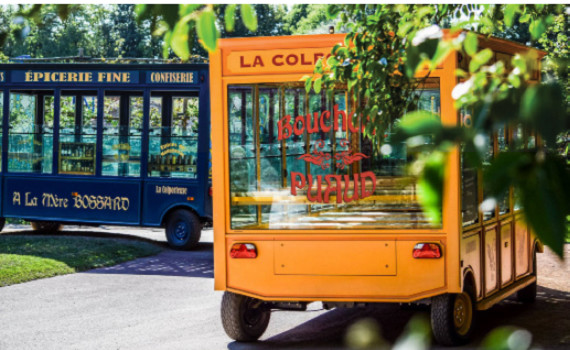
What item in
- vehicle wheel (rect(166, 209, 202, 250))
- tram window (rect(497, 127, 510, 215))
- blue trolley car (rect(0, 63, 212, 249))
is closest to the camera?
tram window (rect(497, 127, 510, 215))

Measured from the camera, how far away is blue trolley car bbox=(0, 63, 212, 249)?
16.6m

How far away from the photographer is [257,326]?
8680 mm

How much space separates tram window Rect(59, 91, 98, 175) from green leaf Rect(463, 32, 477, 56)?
15.8 metres

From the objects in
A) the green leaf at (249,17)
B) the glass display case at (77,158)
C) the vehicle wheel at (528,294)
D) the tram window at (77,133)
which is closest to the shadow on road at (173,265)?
the glass display case at (77,158)

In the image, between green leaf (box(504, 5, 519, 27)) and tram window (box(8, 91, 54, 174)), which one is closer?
green leaf (box(504, 5, 519, 27))

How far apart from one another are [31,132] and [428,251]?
11544 millimetres

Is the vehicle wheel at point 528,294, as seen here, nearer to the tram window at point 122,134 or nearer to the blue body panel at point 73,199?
the blue body panel at point 73,199

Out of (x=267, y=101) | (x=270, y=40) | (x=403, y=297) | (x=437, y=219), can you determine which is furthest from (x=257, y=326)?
(x=437, y=219)

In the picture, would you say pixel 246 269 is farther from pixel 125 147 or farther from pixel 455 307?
pixel 125 147

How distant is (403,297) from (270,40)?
7.77ft

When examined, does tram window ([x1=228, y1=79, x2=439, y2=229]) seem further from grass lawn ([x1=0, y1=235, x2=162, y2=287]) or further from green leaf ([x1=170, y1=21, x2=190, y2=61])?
green leaf ([x1=170, y1=21, x2=190, y2=61])

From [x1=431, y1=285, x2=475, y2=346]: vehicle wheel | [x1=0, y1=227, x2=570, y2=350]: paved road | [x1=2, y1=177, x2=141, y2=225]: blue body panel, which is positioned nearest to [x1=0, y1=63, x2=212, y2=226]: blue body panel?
[x1=2, y1=177, x2=141, y2=225]: blue body panel

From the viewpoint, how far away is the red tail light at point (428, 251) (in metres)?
7.78

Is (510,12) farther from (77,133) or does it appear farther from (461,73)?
(77,133)
